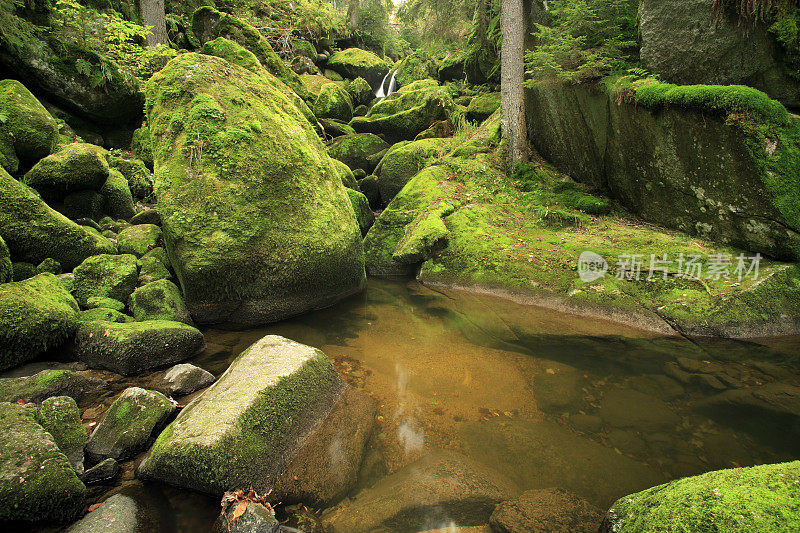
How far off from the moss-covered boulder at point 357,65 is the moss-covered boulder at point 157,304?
842 inches

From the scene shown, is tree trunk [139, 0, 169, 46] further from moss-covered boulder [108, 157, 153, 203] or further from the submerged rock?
the submerged rock

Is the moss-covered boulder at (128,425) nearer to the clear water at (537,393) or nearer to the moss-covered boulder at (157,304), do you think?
the clear water at (537,393)

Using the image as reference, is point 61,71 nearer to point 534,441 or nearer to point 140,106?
point 140,106

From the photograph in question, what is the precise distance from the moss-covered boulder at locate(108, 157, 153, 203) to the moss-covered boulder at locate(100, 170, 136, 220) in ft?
2.39

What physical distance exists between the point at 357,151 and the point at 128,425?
472 inches

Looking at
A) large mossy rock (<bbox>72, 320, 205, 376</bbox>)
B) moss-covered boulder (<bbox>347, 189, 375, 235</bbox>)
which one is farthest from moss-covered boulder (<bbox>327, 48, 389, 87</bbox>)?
large mossy rock (<bbox>72, 320, 205, 376</bbox>)

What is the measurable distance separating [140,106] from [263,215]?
6853 millimetres

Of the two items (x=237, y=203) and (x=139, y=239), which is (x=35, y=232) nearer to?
(x=139, y=239)

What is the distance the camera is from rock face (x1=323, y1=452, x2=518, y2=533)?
8.84 feet

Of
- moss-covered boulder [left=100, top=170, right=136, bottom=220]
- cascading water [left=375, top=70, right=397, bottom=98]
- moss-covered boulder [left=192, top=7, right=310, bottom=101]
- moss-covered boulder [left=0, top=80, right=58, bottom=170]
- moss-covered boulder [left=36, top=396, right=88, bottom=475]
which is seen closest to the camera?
moss-covered boulder [left=36, top=396, right=88, bottom=475]

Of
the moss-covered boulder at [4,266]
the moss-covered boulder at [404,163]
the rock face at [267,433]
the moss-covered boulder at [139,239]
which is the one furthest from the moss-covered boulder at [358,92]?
the rock face at [267,433]

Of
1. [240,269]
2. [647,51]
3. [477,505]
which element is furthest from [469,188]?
[477,505]

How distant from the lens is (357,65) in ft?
74.5

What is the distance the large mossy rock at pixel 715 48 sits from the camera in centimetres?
582
